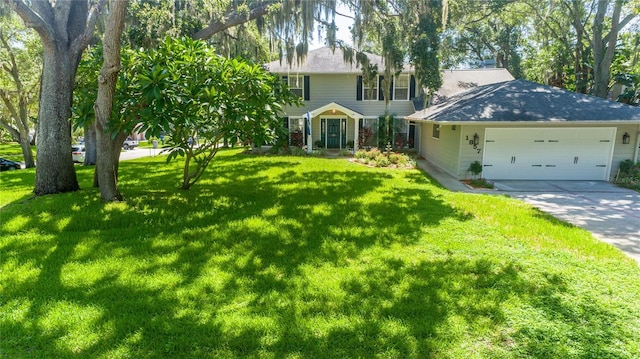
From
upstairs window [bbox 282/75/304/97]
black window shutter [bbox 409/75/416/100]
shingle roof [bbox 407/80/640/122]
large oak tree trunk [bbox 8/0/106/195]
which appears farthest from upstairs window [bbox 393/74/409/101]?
large oak tree trunk [bbox 8/0/106/195]

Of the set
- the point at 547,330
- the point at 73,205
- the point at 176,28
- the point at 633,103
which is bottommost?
the point at 547,330

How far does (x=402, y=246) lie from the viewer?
5.29 metres

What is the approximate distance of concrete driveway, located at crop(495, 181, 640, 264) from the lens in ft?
20.0

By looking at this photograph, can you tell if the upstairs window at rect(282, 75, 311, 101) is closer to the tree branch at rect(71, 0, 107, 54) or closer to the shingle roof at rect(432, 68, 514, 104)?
the shingle roof at rect(432, 68, 514, 104)

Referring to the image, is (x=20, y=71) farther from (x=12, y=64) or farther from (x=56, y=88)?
(x=56, y=88)

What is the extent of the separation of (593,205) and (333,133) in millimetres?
13343

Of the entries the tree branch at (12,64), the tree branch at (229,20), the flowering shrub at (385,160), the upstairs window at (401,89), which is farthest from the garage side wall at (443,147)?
the tree branch at (12,64)

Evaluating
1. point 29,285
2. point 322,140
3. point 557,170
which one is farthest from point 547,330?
point 322,140

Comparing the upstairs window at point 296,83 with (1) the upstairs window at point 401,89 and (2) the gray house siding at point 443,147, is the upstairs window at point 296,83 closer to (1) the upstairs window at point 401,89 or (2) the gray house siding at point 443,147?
(1) the upstairs window at point 401,89

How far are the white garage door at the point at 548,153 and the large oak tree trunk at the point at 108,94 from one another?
1033 centimetres

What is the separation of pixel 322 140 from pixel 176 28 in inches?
375

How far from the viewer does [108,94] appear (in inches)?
246

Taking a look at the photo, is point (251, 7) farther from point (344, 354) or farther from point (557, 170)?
point (344, 354)

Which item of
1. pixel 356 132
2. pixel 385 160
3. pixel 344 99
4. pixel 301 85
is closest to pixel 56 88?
pixel 385 160
